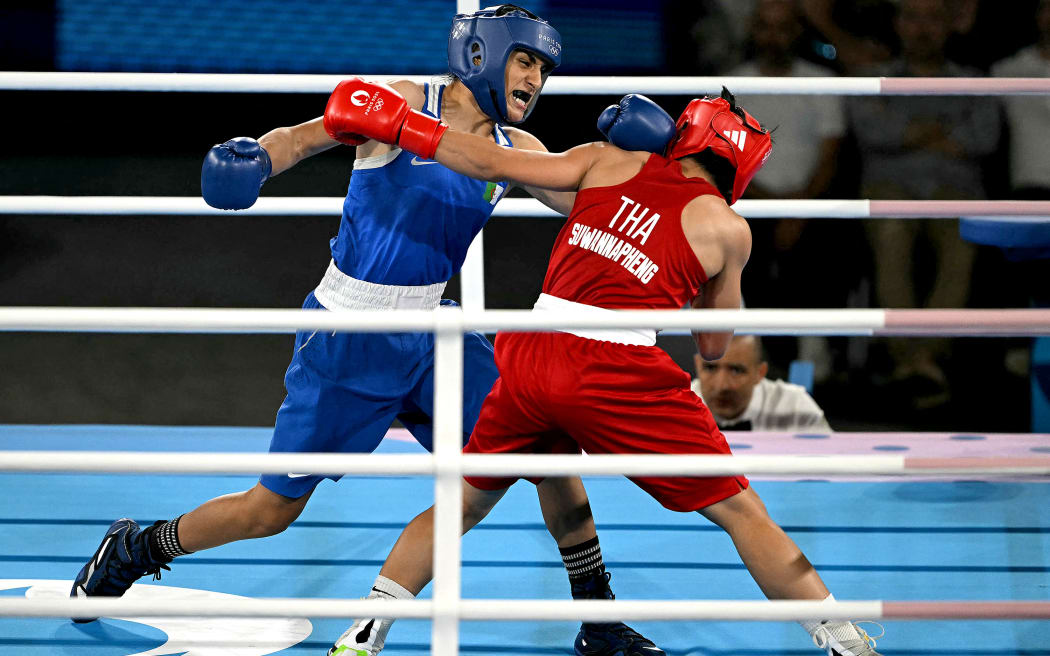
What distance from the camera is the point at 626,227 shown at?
193 cm

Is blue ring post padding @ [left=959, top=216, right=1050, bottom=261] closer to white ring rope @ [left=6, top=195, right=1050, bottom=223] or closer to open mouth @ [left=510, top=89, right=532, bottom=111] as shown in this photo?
white ring rope @ [left=6, top=195, right=1050, bottom=223]

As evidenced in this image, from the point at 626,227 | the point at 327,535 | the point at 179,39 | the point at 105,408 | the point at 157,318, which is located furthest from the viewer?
the point at 105,408

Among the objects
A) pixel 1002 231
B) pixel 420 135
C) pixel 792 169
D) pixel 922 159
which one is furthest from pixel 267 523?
pixel 922 159

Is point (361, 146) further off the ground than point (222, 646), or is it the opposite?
point (361, 146)

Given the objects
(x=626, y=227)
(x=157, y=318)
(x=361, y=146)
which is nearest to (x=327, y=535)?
(x=361, y=146)

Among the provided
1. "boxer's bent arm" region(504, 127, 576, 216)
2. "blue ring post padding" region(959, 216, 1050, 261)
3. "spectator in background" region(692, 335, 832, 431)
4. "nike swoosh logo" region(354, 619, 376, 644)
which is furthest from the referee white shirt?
"nike swoosh logo" region(354, 619, 376, 644)

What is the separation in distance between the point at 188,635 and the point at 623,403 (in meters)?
0.93

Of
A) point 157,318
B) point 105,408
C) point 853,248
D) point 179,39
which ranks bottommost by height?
point 157,318

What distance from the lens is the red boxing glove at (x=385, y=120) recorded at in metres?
1.88

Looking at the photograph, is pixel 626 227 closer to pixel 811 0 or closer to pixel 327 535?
pixel 327 535

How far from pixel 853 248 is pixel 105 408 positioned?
2901 millimetres

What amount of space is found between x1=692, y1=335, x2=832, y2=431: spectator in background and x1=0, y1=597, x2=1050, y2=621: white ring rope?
7.54 feet

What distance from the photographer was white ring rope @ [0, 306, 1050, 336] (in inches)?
55.8

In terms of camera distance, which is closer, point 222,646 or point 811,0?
point 222,646
